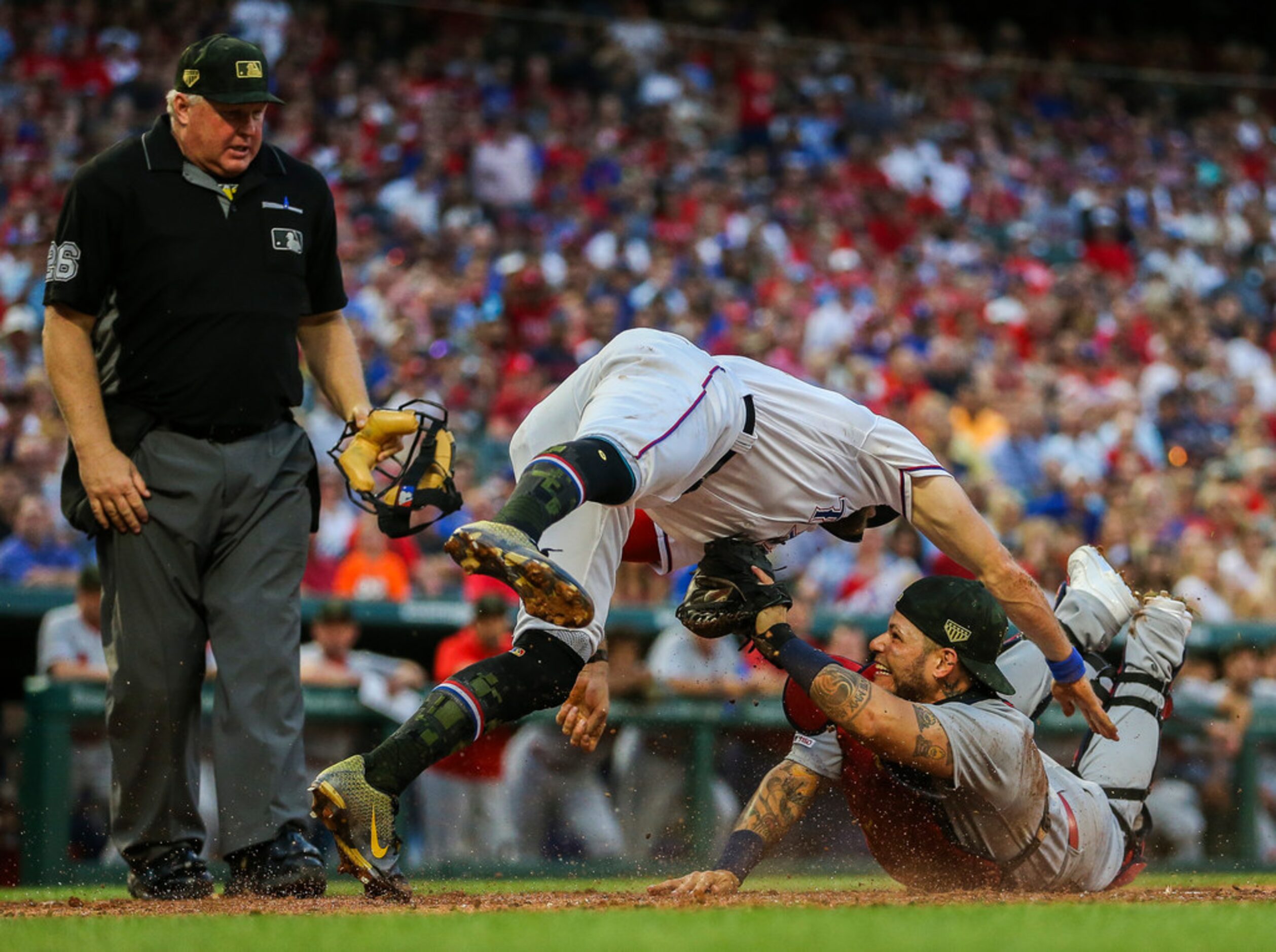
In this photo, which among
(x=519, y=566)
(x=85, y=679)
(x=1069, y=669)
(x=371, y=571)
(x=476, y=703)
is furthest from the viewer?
(x=371, y=571)

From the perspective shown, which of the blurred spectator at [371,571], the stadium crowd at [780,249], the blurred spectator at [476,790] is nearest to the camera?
the blurred spectator at [476,790]

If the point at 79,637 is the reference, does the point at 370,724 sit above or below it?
below

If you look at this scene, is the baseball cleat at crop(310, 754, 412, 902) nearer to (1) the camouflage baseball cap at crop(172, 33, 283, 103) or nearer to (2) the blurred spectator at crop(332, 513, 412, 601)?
(1) the camouflage baseball cap at crop(172, 33, 283, 103)

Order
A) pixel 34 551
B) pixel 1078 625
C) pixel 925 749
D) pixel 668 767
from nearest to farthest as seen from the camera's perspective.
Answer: pixel 925 749
pixel 1078 625
pixel 668 767
pixel 34 551

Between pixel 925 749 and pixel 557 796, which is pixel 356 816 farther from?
pixel 557 796

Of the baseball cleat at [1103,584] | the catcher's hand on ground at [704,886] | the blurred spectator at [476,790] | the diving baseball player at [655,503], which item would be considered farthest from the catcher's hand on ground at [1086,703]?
→ the blurred spectator at [476,790]

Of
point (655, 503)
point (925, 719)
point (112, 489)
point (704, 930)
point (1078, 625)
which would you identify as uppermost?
point (112, 489)

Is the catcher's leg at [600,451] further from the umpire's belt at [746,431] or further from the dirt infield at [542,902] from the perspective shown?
the dirt infield at [542,902]

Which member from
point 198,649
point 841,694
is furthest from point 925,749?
point 198,649
